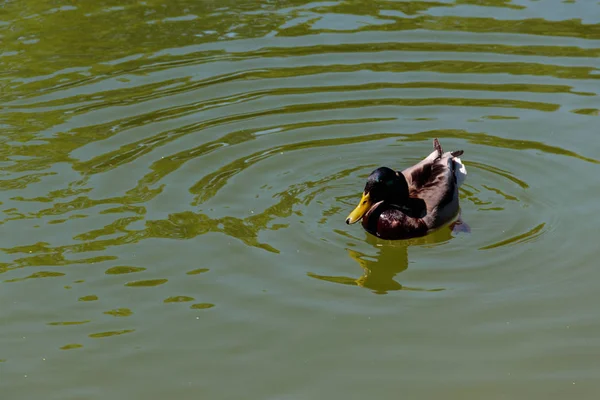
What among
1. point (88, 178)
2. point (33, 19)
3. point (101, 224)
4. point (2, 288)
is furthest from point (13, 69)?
point (2, 288)

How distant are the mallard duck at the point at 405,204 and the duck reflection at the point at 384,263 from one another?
3.6 inches

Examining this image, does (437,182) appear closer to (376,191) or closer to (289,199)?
(376,191)

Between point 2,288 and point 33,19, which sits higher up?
point 33,19

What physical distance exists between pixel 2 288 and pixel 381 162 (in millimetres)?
4462

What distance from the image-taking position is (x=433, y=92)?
1343cm

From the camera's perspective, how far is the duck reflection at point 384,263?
9500 millimetres

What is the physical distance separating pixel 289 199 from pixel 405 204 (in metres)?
1.18

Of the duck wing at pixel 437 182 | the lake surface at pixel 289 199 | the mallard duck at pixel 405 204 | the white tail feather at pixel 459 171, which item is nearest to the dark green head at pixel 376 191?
the mallard duck at pixel 405 204

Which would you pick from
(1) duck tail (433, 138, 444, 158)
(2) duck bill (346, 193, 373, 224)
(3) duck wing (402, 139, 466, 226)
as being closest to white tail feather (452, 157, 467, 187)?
(3) duck wing (402, 139, 466, 226)

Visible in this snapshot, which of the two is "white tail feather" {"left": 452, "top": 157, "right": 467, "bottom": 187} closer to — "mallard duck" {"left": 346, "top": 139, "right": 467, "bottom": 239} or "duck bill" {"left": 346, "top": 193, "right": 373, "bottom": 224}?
"mallard duck" {"left": 346, "top": 139, "right": 467, "bottom": 239}

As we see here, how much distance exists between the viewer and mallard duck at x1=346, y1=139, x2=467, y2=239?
34.3 feet

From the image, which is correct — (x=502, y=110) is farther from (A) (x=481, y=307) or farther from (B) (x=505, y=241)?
(A) (x=481, y=307)

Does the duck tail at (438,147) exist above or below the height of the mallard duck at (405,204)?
above

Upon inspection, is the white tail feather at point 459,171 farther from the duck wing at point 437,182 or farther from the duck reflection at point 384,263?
the duck reflection at point 384,263
